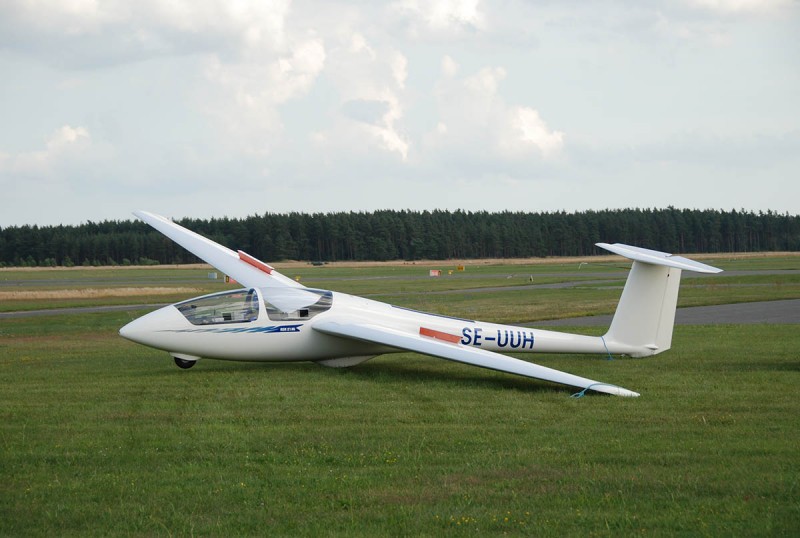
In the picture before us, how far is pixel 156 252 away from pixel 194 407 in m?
144

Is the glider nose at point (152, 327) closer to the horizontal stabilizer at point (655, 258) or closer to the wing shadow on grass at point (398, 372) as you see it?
the wing shadow on grass at point (398, 372)

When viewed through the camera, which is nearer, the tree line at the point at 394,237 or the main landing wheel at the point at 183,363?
the main landing wheel at the point at 183,363

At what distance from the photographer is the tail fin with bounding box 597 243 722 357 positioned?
1714 cm

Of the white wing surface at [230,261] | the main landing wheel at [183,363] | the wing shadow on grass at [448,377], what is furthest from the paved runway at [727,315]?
the main landing wheel at [183,363]

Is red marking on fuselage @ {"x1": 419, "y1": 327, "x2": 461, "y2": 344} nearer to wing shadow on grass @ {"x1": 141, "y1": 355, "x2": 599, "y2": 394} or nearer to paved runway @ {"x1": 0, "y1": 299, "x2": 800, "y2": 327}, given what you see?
wing shadow on grass @ {"x1": 141, "y1": 355, "x2": 599, "y2": 394}

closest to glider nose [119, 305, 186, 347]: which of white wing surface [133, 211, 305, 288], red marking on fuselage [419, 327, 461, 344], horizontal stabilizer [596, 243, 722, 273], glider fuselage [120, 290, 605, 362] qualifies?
glider fuselage [120, 290, 605, 362]

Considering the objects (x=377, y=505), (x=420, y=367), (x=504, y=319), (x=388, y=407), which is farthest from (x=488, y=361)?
(x=504, y=319)

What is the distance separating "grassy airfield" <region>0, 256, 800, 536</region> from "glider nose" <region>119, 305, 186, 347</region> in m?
0.78

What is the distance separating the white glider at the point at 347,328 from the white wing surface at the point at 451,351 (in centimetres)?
3

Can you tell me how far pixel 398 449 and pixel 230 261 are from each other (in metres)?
10.9

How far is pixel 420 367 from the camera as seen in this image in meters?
17.7

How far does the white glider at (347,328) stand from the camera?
1600 cm

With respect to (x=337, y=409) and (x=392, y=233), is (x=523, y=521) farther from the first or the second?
(x=392, y=233)

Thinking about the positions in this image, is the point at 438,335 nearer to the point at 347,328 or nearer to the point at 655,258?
the point at 347,328
